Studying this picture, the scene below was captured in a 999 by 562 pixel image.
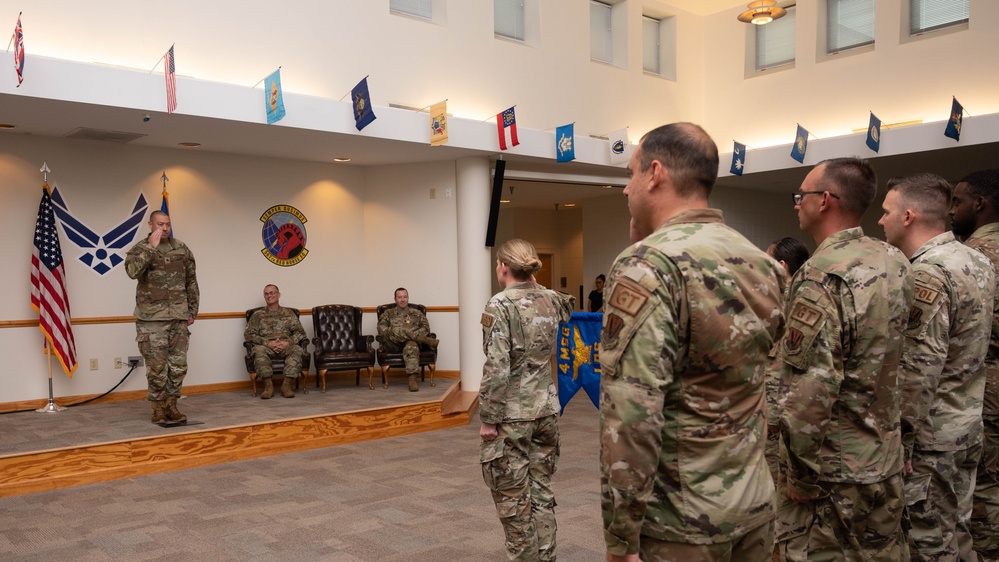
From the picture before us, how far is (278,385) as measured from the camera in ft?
32.8

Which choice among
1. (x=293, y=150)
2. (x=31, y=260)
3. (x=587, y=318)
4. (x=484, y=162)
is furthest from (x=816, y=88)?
(x=31, y=260)

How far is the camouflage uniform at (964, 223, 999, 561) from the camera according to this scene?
3529 millimetres

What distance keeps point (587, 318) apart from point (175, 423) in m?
4.02

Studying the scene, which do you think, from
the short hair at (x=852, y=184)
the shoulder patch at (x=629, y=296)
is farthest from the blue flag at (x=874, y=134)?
the shoulder patch at (x=629, y=296)

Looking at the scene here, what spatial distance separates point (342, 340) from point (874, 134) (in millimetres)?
7663

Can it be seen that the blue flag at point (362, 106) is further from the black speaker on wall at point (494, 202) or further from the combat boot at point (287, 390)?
the combat boot at point (287, 390)

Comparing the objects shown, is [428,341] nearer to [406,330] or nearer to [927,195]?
[406,330]

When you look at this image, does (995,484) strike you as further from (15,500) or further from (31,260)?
(31,260)

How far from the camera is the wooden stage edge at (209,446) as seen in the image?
599 centimetres

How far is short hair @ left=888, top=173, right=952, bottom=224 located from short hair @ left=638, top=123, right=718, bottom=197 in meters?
1.74

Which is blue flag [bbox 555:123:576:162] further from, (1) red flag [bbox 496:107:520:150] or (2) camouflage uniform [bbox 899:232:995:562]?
(2) camouflage uniform [bbox 899:232:995:562]

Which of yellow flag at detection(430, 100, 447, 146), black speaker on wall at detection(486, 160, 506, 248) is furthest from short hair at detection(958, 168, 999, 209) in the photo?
black speaker on wall at detection(486, 160, 506, 248)

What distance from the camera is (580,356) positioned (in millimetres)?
7191

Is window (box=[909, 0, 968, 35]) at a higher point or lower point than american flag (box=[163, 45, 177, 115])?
higher
